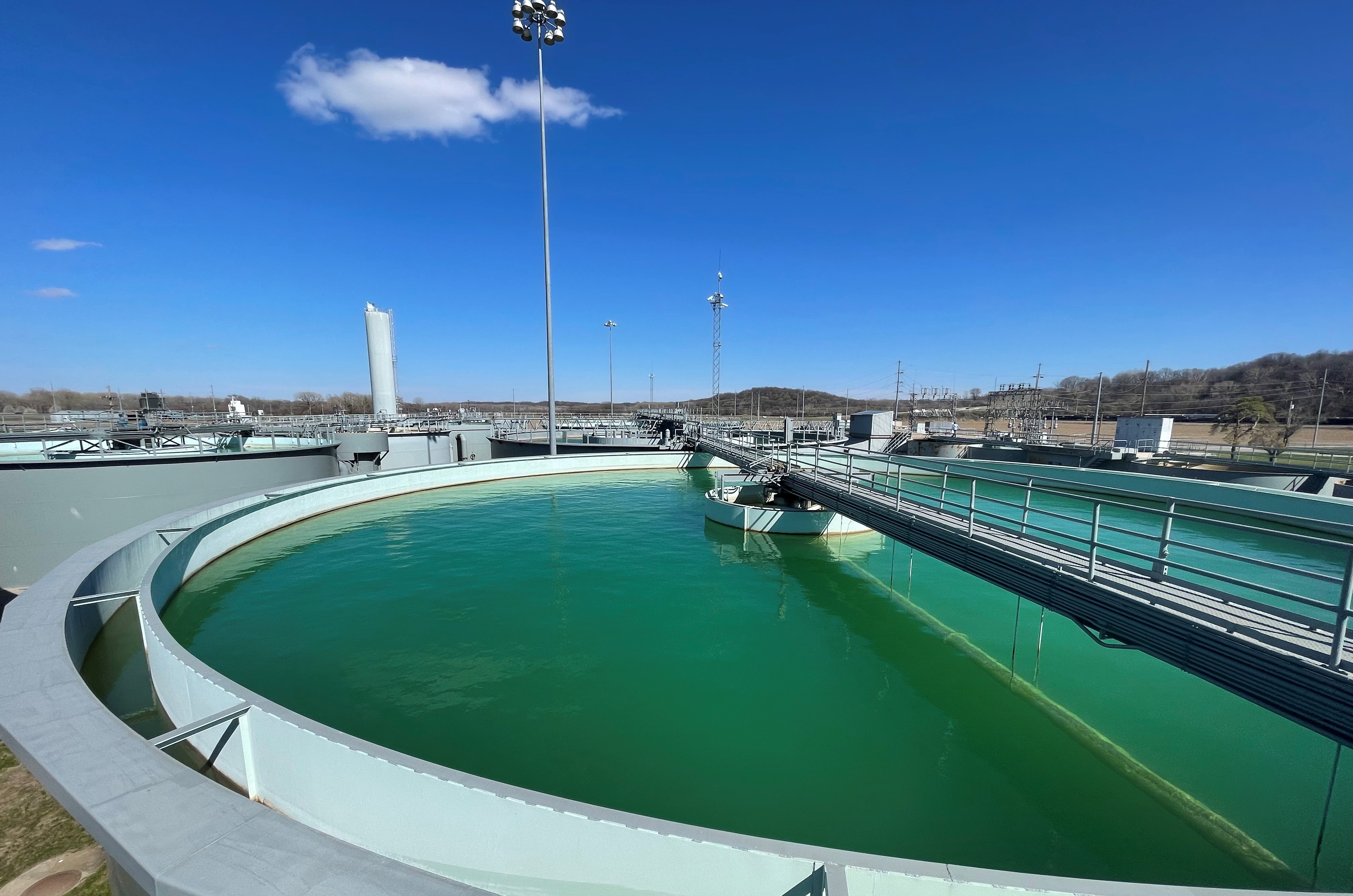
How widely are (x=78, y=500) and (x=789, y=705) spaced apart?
59.6 ft

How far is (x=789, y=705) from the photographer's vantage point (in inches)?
249

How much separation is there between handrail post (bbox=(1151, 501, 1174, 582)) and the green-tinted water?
84.1 inches

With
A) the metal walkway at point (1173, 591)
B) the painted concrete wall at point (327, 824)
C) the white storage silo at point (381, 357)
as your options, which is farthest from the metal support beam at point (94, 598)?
the white storage silo at point (381, 357)

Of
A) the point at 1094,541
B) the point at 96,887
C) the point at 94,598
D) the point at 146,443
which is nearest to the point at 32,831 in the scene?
the point at 96,887

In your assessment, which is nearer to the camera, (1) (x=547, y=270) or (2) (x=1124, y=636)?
(2) (x=1124, y=636)

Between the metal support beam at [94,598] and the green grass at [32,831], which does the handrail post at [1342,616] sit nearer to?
the green grass at [32,831]

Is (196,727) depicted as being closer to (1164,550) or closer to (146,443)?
(1164,550)

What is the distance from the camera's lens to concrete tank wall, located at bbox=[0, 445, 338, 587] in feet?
41.3

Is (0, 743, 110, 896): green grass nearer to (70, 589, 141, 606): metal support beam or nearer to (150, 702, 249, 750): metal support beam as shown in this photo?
(150, 702, 249, 750): metal support beam

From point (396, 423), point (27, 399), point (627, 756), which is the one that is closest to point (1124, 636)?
point (627, 756)

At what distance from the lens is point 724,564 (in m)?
11.6

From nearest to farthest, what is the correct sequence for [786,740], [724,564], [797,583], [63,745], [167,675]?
[63,745]
[167,675]
[786,740]
[797,583]
[724,564]

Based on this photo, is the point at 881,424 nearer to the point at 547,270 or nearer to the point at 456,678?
the point at 547,270

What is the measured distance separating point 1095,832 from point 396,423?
3521 centimetres
